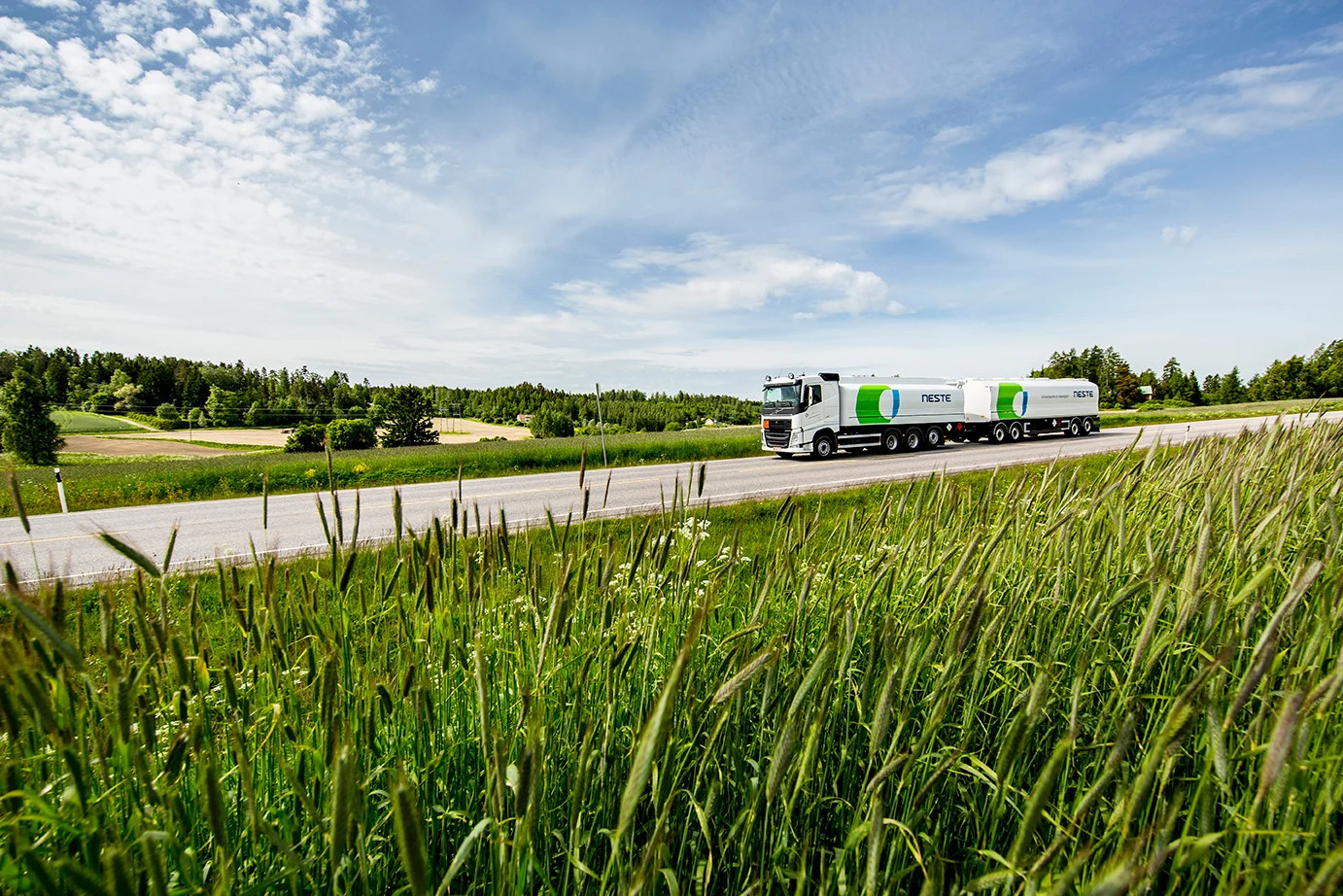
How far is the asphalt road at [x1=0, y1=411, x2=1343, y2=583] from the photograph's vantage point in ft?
32.8

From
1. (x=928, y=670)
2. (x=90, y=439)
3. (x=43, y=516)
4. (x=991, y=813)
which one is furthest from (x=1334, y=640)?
(x=90, y=439)

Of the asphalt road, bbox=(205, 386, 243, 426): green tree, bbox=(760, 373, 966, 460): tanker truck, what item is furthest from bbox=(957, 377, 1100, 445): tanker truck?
bbox=(205, 386, 243, 426): green tree

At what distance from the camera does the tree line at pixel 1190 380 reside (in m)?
77.1

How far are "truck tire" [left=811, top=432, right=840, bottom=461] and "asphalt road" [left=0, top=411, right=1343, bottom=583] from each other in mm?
1309

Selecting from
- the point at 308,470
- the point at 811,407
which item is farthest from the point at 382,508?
the point at 811,407

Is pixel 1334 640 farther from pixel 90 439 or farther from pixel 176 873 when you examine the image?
pixel 90 439

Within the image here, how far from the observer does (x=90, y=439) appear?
66375 mm

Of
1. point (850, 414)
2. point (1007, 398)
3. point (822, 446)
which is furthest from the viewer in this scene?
point (1007, 398)

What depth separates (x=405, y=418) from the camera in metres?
59.3

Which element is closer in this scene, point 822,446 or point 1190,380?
point 822,446

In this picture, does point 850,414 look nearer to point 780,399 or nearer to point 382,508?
point 780,399

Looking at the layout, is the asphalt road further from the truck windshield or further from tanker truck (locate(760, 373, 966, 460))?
the truck windshield

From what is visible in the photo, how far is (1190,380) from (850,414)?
295 ft

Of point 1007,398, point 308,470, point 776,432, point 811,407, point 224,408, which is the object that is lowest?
point 308,470
